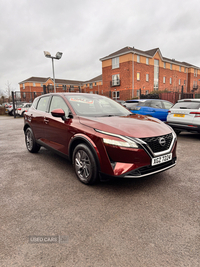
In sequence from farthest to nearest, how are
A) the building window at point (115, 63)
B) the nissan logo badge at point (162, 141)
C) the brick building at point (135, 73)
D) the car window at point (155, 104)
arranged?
the building window at point (115, 63), the brick building at point (135, 73), the car window at point (155, 104), the nissan logo badge at point (162, 141)

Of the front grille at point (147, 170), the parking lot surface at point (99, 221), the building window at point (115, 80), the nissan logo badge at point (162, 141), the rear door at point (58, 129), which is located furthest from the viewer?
the building window at point (115, 80)

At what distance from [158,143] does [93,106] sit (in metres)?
1.67

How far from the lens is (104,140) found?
2.84 metres

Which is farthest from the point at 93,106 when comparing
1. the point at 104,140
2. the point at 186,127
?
the point at 186,127

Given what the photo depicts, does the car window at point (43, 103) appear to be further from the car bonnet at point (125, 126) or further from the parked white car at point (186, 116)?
the parked white car at point (186, 116)

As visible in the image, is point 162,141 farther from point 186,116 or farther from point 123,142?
point 186,116

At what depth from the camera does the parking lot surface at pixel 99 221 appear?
179 centimetres

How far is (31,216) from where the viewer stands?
8.01ft

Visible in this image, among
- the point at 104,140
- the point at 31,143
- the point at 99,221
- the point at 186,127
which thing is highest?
the point at 104,140

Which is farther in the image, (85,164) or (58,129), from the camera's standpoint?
(58,129)

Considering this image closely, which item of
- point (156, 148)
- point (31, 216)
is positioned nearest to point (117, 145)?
point (156, 148)

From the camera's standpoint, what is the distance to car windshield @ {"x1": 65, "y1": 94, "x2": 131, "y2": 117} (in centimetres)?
373

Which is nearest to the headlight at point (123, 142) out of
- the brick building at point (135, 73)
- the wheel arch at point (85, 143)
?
the wheel arch at point (85, 143)

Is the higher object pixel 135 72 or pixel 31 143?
pixel 135 72
